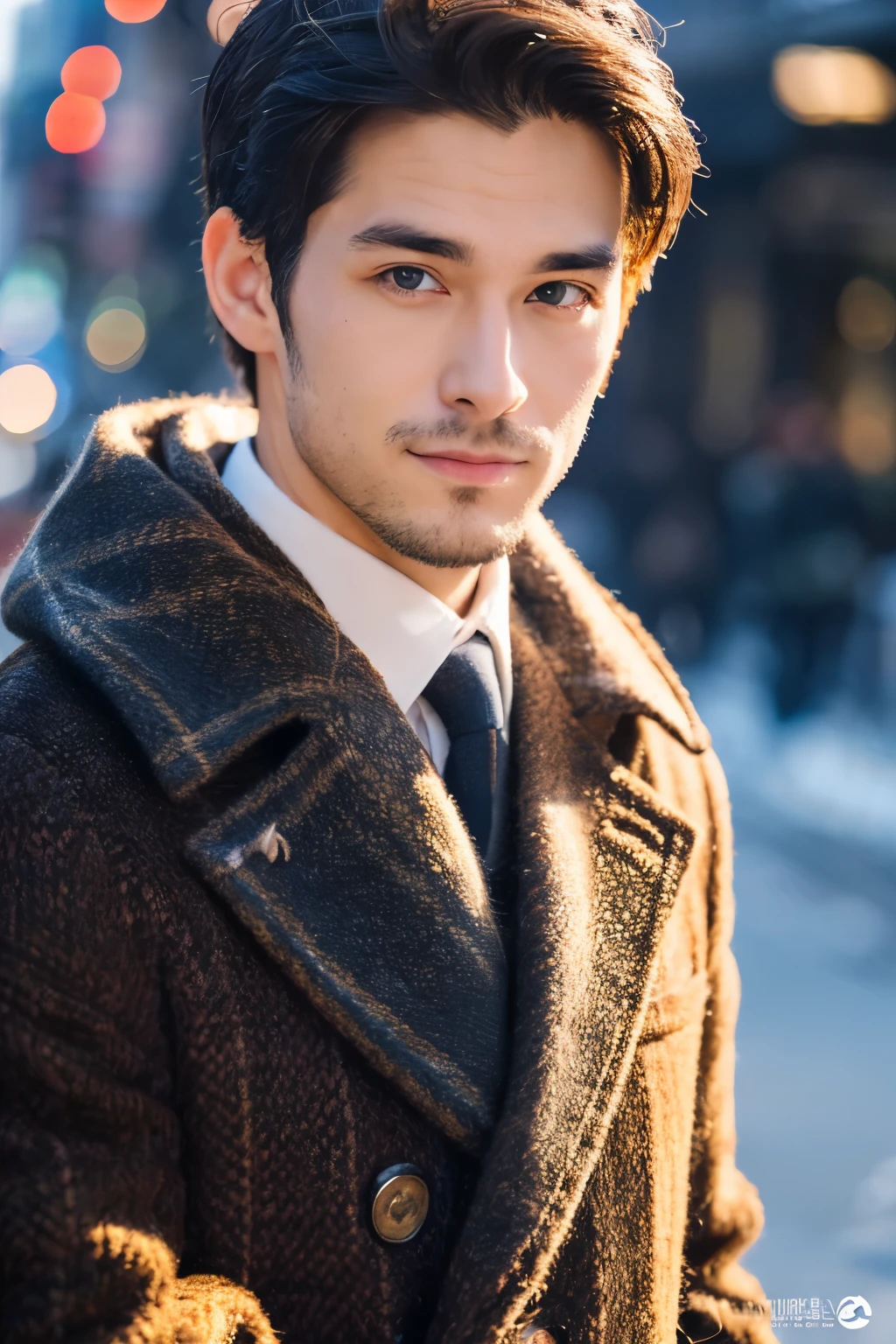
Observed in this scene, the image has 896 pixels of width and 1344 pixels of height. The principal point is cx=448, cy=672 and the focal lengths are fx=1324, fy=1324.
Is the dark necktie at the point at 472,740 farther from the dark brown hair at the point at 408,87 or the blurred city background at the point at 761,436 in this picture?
the blurred city background at the point at 761,436

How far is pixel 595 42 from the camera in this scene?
6.25 ft

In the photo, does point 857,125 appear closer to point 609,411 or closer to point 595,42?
point 609,411

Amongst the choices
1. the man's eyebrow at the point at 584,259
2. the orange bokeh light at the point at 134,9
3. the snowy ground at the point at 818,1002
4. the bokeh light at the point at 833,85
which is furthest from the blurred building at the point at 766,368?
the man's eyebrow at the point at 584,259

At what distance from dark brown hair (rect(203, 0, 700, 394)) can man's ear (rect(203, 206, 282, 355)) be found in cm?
3

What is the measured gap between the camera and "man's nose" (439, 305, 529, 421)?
1.84m

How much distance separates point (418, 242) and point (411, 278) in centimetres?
6

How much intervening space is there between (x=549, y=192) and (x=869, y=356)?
52.1 ft

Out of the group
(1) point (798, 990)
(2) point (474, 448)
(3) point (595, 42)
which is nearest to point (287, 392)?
(2) point (474, 448)

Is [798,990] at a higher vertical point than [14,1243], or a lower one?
lower

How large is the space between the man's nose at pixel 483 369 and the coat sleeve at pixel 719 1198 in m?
0.97

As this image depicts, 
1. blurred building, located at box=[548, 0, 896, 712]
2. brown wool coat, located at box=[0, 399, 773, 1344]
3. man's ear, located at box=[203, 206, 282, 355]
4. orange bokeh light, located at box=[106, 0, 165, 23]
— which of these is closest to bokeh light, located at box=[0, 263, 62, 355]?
orange bokeh light, located at box=[106, 0, 165, 23]

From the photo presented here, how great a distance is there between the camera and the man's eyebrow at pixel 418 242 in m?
1.81

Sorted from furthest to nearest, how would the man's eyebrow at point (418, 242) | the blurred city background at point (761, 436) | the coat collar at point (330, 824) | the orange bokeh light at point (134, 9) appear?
the orange bokeh light at point (134, 9) < the blurred city background at point (761, 436) < the man's eyebrow at point (418, 242) < the coat collar at point (330, 824)

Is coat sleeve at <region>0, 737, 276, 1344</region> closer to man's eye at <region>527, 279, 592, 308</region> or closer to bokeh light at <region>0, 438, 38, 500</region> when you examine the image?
man's eye at <region>527, 279, 592, 308</region>
